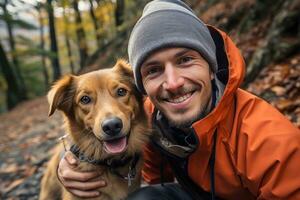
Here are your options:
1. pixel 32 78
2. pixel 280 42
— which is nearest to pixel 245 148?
pixel 280 42

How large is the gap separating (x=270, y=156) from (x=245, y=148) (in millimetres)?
206

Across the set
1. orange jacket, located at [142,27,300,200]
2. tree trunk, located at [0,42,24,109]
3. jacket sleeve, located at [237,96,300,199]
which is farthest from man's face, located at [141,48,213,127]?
tree trunk, located at [0,42,24,109]

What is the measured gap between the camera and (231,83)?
8.66ft

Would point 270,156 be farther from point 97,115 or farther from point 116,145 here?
point 97,115

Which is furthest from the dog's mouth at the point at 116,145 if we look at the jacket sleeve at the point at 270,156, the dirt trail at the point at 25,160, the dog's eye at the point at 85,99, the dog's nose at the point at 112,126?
the dirt trail at the point at 25,160

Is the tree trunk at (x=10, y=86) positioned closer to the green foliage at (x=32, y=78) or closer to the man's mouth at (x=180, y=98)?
the green foliage at (x=32, y=78)

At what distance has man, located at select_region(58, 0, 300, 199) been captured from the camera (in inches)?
94.9

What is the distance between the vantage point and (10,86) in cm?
2116

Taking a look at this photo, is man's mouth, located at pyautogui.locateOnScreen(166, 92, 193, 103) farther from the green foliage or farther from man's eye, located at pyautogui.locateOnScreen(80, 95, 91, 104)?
the green foliage

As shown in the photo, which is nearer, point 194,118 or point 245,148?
point 245,148

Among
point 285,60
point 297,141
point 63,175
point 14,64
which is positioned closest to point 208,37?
point 297,141

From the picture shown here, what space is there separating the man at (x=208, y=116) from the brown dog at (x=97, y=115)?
307 mm

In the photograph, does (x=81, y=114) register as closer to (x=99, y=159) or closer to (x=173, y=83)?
(x=99, y=159)

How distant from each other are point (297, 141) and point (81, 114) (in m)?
1.82
